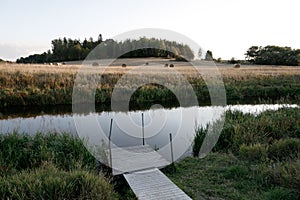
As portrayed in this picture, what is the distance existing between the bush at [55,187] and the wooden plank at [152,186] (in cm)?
66

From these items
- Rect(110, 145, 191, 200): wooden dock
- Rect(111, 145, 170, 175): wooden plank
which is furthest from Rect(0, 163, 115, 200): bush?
Rect(111, 145, 170, 175): wooden plank

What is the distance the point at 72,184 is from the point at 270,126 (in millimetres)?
6337

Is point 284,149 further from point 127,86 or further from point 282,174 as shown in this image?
point 127,86

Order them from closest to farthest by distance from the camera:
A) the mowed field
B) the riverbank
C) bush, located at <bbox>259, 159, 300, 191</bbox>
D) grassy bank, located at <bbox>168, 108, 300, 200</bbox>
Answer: the riverbank, bush, located at <bbox>259, 159, 300, 191</bbox>, grassy bank, located at <bbox>168, 108, 300, 200</bbox>, the mowed field

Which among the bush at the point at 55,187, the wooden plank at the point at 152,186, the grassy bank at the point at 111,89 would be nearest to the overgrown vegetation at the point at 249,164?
the wooden plank at the point at 152,186

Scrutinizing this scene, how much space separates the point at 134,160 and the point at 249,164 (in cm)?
269

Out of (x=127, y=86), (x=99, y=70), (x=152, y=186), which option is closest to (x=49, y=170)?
(x=152, y=186)

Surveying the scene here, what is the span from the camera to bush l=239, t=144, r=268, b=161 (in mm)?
6594

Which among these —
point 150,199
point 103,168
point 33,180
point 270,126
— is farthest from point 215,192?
point 270,126

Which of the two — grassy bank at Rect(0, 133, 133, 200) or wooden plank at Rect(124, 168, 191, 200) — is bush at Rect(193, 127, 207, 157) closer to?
wooden plank at Rect(124, 168, 191, 200)

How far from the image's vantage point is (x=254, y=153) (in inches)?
263

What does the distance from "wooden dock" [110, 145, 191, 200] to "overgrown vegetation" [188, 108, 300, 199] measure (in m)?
0.41

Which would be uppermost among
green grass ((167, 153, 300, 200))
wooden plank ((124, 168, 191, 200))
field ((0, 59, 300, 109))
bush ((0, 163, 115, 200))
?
field ((0, 59, 300, 109))

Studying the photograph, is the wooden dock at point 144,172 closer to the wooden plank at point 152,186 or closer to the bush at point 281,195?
the wooden plank at point 152,186
